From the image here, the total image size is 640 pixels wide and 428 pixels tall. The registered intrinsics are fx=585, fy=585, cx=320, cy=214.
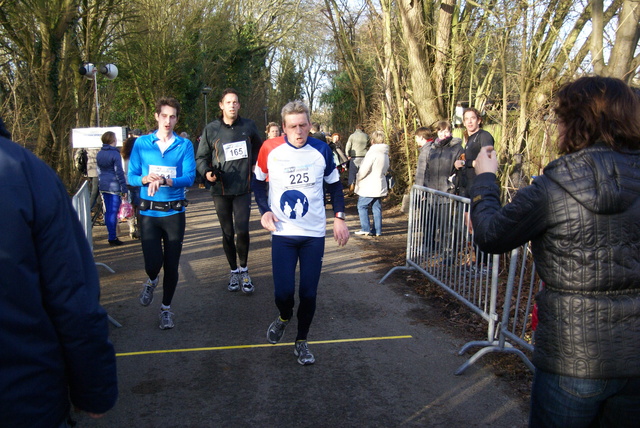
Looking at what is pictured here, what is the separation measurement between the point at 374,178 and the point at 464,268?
195 inches

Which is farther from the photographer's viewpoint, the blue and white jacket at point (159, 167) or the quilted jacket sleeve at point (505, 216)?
the blue and white jacket at point (159, 167)

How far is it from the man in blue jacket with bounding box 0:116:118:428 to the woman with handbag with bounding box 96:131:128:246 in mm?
8573

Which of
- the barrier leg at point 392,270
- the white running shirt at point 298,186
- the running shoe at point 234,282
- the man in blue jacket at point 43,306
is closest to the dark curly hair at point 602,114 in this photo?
the man in blue jacket at point 43,306

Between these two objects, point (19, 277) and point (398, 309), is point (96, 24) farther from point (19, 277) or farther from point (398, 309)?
point (19, 277)

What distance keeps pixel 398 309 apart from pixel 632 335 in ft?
13.7

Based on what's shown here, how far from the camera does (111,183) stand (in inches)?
392

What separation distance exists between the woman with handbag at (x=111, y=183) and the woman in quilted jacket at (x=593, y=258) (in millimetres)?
8805

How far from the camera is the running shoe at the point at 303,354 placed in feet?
15.2

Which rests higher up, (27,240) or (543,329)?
(27,240)

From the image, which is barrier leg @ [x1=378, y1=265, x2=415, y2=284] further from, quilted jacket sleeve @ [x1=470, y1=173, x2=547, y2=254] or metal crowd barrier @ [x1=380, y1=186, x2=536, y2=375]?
quilted jacket sleeve @ [x1=470, y1=173, x2=547, y2=254]

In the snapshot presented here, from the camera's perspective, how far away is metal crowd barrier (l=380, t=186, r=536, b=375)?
4.91m

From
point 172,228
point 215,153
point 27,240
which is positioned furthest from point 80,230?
point 215,153

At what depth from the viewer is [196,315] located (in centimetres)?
595

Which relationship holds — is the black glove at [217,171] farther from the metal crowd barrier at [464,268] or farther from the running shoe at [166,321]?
the metal crowd barrier at [464,268]
